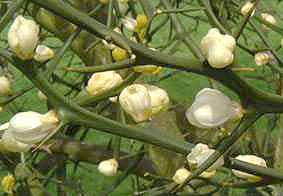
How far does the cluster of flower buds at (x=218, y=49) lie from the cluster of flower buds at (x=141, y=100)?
0.29 feet

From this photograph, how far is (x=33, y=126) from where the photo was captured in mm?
627

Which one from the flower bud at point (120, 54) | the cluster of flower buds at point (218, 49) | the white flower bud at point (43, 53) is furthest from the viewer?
the white flower bud at point (43, 53)

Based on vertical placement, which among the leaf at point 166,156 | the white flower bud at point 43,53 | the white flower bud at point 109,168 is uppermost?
the white flower bud at point 43,53

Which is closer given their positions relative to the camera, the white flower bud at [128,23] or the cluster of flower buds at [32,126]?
the cluster of flower buds at [32,126]

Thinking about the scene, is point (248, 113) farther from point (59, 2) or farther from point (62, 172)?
point (62, 172)

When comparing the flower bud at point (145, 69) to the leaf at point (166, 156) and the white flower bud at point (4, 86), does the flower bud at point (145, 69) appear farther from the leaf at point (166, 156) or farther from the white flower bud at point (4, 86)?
the leaf at point (166, 156)

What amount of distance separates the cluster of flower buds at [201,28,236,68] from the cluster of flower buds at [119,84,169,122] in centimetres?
9

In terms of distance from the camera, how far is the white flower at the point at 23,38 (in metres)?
0.58

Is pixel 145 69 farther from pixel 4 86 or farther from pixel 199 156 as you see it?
pixel 4 86

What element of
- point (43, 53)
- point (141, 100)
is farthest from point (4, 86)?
point (141, 100)

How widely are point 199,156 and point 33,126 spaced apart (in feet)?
0.56

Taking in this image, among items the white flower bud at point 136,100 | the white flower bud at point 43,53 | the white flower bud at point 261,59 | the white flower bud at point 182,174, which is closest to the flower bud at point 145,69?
the white flower bud at point 136,100

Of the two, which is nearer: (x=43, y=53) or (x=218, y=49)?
(x=218, y=49)

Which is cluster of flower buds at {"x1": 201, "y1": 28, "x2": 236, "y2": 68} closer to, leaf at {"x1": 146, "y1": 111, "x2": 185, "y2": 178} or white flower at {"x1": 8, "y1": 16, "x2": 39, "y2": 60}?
white flower at {"x1": 8, "y1": 16, "x2": 39, "y2": 60}
